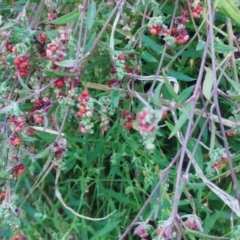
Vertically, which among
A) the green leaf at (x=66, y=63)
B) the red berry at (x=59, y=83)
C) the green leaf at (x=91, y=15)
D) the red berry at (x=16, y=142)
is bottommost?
the red berry at (x=16, y=142)

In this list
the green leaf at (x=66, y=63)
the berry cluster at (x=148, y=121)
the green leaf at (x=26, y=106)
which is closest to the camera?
the berry cluster at (x=148, y=121)

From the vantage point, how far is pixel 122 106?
0.79 meters

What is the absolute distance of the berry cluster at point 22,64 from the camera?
27.3 inches

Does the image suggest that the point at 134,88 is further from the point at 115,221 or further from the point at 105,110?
the point at 115,221

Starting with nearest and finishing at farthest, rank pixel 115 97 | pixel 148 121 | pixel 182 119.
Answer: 1. pixel 148 121
2. pixel 182 119
3. pixel 115 97

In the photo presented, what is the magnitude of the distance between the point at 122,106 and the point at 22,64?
0.56 ft

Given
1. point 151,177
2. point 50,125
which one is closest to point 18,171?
point 50,125

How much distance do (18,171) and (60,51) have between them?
202 millimetres

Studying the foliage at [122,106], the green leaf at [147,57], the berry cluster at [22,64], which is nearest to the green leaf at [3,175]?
the foliage at [122,106]

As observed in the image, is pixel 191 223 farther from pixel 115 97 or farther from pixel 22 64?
pixel 22 64

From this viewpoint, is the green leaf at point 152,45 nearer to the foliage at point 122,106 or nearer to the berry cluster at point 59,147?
the foliage at point 122,106

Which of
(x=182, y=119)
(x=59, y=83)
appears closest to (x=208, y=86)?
(x=182, y=119)

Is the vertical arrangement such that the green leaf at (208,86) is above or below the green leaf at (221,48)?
below

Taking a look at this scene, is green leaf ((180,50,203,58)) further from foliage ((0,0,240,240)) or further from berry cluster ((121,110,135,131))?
berry cluster ((121,110,135,131))
